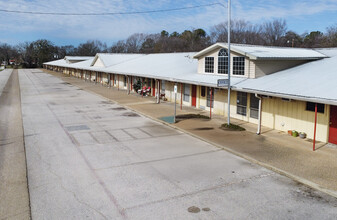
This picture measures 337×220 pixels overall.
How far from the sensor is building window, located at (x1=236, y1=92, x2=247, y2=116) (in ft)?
61.8

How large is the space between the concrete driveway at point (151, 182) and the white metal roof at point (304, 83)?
4170 millimetres

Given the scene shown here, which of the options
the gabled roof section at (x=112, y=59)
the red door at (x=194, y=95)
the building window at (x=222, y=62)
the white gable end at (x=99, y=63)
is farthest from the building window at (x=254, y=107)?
the white gable end at (x=99, y=63)

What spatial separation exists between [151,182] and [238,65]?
472 inches

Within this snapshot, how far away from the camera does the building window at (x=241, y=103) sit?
18844 mm

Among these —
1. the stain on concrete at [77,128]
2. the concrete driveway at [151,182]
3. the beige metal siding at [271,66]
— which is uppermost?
the beige metal siding at [271,66]

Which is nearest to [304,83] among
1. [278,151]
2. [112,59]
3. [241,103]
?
[278,151]

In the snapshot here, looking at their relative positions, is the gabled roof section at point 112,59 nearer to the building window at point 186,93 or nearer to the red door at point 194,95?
the building window at point 186,93

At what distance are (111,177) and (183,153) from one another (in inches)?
146

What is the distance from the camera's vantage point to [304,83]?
14781 millimetres

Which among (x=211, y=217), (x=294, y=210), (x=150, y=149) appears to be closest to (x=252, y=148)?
(x=150, y=149)

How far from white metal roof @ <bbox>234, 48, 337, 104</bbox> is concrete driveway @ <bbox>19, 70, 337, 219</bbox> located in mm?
4170

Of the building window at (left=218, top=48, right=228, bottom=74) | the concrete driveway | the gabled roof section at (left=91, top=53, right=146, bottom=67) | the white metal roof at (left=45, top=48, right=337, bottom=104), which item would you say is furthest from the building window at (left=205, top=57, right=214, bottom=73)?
the gabled roof section at (left=91, top=53, right=146, bottom=67)

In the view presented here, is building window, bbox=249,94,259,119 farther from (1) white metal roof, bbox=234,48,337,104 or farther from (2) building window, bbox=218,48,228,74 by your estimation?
(2) building window, bbox=218,48,228,74

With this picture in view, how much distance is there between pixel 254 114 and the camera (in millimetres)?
18141
